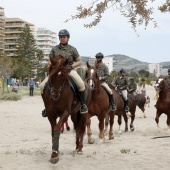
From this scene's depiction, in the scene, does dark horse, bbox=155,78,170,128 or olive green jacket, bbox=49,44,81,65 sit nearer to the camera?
olive green jacket, bbox=49,44,81,65

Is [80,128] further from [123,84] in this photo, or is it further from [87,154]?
[123,84]

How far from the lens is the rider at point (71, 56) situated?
9320mm

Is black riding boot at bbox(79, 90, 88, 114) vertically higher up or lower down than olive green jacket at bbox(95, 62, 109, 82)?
lower down

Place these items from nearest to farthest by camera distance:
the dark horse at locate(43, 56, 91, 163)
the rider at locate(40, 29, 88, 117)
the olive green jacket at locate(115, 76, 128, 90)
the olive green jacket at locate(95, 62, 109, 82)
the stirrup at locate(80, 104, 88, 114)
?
the dark horse at locate(43, 56, 91, 163), the rider at locate(40, 29, 88, 117), the stirrup at locate(80, 104, 88, 114), the olive green jacket at locate(95, 62, 109, 82), the olive green jacket at locate(115, 76, 128, 90)

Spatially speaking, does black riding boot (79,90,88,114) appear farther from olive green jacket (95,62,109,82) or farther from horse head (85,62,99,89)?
olive green jacket (95,62,109,82)

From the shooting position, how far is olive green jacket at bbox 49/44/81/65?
945cm

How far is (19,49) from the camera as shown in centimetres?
10262

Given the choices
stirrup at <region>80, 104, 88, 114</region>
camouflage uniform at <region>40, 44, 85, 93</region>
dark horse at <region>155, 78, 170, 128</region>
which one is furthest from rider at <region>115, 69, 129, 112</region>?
camouflage uniform at <region>40, 44, 85, 93</region>

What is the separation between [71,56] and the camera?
9.55 m

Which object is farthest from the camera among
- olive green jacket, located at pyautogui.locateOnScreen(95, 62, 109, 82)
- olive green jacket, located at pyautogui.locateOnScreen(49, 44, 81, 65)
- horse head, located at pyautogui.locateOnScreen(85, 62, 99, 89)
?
olive green jacket, located at pyautogui.locateOnScreen(95, 62, 109, 82)

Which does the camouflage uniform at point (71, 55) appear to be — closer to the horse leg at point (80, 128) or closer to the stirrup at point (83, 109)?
the stirrup at point (83, 109)

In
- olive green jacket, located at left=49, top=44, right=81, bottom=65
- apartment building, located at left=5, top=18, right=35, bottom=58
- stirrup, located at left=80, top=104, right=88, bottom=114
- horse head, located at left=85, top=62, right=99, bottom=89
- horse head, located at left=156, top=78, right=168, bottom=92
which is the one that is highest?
apartment building, located at left=5, top=18, right=35, bottom=58

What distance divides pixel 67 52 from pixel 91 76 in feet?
7.82

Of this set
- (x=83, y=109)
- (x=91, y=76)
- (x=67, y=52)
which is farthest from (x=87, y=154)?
(x=91, y=76)
